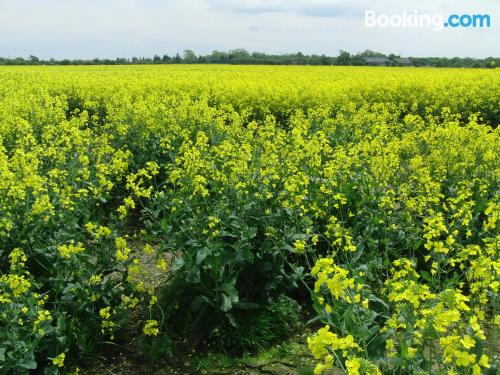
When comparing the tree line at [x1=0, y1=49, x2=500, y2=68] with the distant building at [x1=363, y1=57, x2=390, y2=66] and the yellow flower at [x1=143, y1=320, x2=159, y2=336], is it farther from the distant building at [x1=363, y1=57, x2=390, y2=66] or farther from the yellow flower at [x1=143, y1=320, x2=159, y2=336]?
the yellow flower at [x1=143, y1=320, x2=159, y2=336]

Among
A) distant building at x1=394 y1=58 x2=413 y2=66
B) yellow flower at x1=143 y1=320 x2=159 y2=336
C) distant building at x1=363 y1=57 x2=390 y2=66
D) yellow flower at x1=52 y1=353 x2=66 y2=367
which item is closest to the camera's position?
yellow flower at x1=52 y1=353 x2=66 y2=367

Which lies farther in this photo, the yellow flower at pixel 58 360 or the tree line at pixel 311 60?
the tree line at pixel 311 60

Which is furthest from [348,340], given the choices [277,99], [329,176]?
[277,99]

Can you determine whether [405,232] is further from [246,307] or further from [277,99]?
[277,99]

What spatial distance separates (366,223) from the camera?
15.3ft

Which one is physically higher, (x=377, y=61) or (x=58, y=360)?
(x=377, y=61)

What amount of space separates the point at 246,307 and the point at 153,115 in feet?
17.1

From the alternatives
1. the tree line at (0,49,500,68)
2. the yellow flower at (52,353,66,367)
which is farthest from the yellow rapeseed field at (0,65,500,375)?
the tree line at (0,49,500,68)

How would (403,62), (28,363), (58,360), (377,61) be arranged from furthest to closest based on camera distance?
(403,62), (377,61), (58,360), (28,363)

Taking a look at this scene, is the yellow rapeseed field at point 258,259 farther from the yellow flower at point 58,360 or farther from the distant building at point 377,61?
the distant building at point 377,61

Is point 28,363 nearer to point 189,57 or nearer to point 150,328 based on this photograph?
point 150,328

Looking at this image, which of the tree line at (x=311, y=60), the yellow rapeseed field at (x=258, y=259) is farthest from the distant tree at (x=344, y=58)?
the yellow rapeseed field at (x=258, y=259)

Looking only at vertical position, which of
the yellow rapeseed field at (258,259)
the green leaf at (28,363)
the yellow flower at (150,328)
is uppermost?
the yellow rapeseed field at (258,259)

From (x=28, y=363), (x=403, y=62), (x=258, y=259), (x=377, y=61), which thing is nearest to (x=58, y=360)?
(x=28, y=363)
